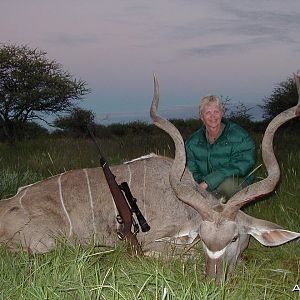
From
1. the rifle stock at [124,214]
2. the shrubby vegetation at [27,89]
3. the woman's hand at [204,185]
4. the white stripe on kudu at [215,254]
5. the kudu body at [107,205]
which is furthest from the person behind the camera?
the shrubby vegetation at [27,89]

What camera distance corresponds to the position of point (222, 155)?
3682 millimetres

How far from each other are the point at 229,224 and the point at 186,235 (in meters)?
0.30

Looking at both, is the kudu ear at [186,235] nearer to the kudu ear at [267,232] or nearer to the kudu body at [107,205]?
the kudu body at [107,205]

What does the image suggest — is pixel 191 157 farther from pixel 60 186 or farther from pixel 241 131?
pixel 60 186

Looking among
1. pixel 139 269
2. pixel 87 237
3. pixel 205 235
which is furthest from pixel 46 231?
pixel 205 235

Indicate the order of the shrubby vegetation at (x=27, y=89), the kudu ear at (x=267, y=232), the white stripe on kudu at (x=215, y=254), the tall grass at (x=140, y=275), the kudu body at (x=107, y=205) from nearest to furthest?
the tall grass at (x=140, y=275), the white stripe on kudu at (x=215, y=254), the kudu ear at (x=267, y=232), the kudu body at (x=107, y=205), the shrubby vegetation at (x=27, y=89)

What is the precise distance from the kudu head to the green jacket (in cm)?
50

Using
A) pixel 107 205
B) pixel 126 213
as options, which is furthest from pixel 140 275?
pixel 107 205

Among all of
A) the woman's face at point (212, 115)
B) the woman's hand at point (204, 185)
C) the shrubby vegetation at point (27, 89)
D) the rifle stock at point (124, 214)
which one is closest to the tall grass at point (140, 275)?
the rifle stock at point (124, 214)

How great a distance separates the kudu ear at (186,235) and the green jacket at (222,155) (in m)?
0.57

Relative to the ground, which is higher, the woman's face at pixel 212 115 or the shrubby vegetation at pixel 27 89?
the woman's face at pixel 212 115

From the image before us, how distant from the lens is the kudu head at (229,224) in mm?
2785

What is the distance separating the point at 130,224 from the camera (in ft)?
10.9

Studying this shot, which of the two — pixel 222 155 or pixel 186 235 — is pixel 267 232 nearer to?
pixel 186 235
